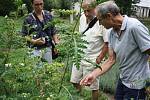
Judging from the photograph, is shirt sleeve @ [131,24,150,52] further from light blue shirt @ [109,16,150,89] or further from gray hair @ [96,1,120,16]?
gray hair @ [96,1,120,16]

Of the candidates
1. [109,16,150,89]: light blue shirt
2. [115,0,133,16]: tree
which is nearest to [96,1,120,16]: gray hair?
[109,16,150,89]: light blue shirt

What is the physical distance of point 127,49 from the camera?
4.85 meters

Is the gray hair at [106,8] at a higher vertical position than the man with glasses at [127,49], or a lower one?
higher

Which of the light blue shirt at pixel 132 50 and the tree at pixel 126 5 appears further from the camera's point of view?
the tree at pixel 126 5

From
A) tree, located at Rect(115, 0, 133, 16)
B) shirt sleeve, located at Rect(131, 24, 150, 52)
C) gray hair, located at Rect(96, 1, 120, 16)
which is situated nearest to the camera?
gray hair, located at Rect(96, 1, 120, 16)

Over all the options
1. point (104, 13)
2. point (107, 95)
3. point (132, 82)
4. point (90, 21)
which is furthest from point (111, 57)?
point (107, 95)

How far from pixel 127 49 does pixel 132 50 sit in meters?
0.06

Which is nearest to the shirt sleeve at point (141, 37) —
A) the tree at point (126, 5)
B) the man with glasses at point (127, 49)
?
the man with glasses at point (127, 49)

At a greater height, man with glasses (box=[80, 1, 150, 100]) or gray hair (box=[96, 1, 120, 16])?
gray hair (box=[96, 1, 120, 16])

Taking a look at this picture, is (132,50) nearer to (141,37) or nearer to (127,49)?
(127,49)

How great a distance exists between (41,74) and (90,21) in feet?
10.3

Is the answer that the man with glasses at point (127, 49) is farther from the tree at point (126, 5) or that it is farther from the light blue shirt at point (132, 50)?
the tree at point (126, 5)

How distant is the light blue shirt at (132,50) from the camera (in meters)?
4.70

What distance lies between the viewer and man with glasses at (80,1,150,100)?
15.1 feet
